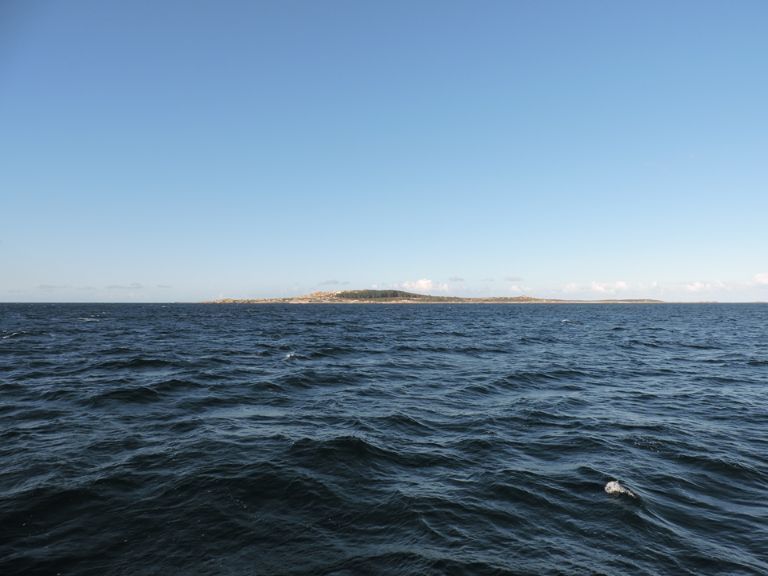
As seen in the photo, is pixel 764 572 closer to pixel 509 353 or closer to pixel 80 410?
→ pixel 80 410

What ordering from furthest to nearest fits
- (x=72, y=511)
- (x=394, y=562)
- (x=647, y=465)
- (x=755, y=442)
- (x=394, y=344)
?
(x=394, y=344)
(x=755, y=442)
(x=647, y=465)
(x=72, y=511)
(x=394, y=562)

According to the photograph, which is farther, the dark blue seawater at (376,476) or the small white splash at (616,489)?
the small white splash at (616,489)

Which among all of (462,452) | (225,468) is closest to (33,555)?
(225,468)

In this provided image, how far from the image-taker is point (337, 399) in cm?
1983

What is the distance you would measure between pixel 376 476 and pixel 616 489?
617 cm

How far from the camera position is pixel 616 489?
413 inches

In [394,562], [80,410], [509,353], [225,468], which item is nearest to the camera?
[394,562]

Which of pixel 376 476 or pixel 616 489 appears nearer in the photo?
pixel 616 489

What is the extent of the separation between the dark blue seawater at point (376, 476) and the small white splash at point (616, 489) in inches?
7.3

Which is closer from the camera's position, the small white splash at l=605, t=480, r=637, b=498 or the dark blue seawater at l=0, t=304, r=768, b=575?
the dark blue seawater at l=0, t=304, r=768, b=575

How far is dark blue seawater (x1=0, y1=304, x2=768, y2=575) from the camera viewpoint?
783cm

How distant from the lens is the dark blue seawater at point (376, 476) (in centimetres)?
783

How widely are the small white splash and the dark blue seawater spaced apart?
19 centimetres

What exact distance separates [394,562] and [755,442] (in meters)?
14.8
